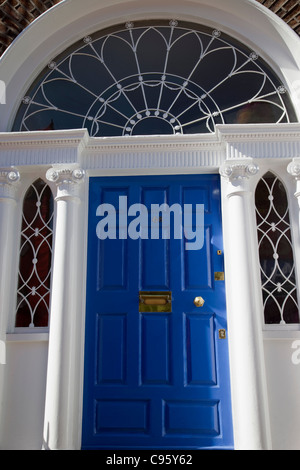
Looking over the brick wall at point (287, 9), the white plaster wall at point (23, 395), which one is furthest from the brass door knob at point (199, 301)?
the brick wall at point (287, 9)

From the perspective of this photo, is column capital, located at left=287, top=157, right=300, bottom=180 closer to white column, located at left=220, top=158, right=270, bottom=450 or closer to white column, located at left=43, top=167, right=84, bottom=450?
white column, located at left=220, top=158, right=270, bottom=450

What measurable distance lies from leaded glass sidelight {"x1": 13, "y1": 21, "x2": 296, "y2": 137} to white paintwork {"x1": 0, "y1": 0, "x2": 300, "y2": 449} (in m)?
0.12

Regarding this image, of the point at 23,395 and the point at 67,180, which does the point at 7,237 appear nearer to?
the point at 67,180

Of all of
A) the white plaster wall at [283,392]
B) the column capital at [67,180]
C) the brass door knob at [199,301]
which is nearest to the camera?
the white plaster wall at [283,392]

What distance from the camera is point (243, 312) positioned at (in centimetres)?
337

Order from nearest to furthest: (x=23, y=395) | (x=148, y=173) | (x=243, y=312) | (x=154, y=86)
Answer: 1. (x=243, y=312)
2. (x=23, y=395)
3. (x=148, y=173)
4. (x=154, y=86)

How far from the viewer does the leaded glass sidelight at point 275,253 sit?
3.59 m

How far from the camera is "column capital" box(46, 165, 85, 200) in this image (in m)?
3.71

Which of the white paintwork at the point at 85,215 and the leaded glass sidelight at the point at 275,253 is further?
the leaded glass sidelight at the point at 275,253

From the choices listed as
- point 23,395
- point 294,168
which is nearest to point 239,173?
point 294,168

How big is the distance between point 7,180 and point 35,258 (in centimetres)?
73

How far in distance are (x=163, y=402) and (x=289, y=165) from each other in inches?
87.2

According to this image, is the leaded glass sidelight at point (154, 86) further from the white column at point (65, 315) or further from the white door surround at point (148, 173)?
the white column at point (65, 315)

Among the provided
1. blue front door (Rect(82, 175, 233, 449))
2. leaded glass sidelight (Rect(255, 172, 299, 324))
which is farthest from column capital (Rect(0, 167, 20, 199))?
leaded glass sidelight (Rect(255, 172, 299, 324))
